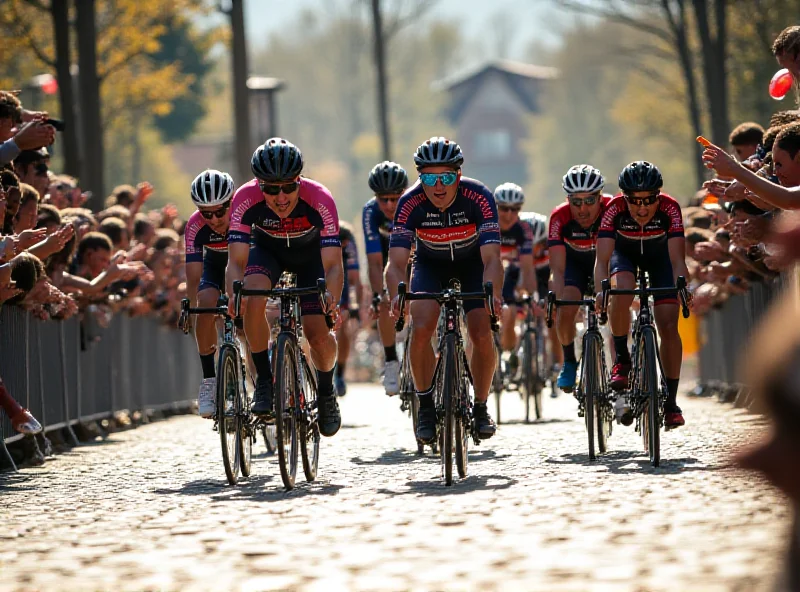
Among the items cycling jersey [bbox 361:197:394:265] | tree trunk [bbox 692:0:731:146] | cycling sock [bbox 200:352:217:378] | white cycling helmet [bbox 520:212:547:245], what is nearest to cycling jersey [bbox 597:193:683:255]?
cycling sock [bbox 200:352:217:378]

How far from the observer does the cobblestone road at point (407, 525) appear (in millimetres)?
6676

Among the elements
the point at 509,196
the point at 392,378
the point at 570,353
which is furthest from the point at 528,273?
the point at 392,378

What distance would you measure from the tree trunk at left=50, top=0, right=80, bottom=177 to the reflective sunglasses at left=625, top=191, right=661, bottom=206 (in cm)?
1534

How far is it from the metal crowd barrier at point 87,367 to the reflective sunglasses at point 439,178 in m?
3.60

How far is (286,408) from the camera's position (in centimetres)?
1049

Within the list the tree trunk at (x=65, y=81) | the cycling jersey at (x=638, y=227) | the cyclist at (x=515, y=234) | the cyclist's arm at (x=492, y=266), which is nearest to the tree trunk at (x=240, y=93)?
the tree trunk at (x=65, y=81)

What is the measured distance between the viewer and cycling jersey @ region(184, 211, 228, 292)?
13000 millimetres

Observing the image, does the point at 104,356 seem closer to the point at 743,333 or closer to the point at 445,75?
the point at 743,333

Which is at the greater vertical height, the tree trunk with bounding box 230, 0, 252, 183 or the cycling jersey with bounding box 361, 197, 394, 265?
the tree trunk with bounding box 230, 0, 252, 183

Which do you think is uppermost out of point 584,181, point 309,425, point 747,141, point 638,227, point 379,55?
point 379,55

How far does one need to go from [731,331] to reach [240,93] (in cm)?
1461

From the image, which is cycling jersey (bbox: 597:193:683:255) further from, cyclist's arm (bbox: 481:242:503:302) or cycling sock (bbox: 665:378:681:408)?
cyclist's arm (bbox: 481:242:503:302)

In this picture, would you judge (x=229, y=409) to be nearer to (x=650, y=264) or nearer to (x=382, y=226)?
(x=650, y=264)

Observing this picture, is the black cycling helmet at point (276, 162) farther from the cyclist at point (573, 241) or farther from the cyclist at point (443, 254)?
the cyclist at point (573, 241)
